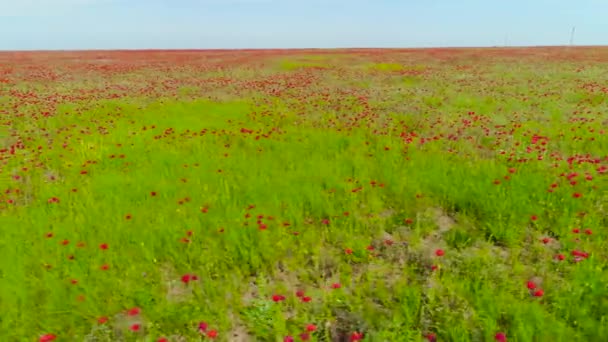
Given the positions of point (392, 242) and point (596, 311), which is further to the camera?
point (392, 242)

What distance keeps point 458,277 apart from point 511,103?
12092 millimetres

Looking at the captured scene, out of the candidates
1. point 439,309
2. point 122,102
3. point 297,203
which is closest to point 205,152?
point 297,203

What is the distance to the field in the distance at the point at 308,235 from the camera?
3537mm

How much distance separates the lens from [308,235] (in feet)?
16.1

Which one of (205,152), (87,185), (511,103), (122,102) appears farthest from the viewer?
(122,102)

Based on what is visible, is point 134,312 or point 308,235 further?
point 308,235

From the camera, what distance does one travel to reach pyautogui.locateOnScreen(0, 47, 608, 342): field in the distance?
354 cm

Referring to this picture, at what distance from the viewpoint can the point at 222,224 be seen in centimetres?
511

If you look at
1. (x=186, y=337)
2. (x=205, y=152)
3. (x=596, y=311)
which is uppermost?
(x=205, y=152)

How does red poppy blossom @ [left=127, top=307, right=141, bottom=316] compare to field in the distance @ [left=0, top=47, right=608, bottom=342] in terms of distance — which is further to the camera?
field in the distance @ [left=0, top=47, right=608, bottom=342]

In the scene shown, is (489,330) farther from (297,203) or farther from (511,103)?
(511,103)

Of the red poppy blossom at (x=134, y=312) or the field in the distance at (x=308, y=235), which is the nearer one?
the red poppy blossom at (x=134, y=312)

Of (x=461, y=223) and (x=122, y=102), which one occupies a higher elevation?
(x=122, y=102)

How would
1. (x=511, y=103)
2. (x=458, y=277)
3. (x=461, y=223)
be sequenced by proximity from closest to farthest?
(x=458, y=277) < (x=461, y=223) < (x=511, y=103)
